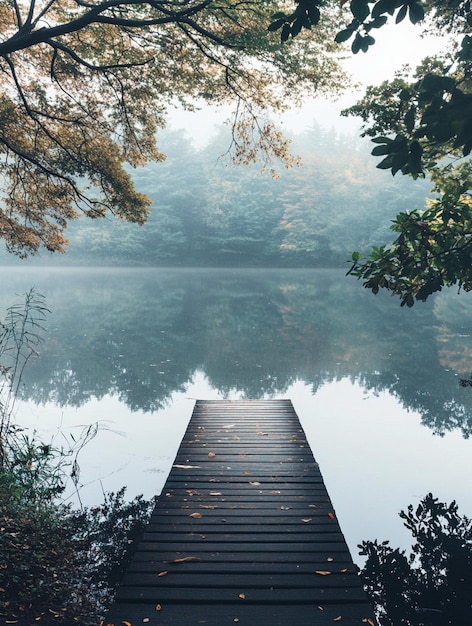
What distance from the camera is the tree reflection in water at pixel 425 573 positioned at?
352cm

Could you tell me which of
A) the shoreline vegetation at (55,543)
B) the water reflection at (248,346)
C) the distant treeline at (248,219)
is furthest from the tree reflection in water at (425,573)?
the distant treeline at (248,219)

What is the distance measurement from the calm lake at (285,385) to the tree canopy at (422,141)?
292 cm

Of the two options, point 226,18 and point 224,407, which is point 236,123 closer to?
point 226,18

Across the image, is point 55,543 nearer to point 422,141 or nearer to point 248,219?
point 422,141

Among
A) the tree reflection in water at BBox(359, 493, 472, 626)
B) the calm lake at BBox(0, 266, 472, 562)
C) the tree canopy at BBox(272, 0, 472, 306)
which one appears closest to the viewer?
the tree canopy at BBox(272, 0, 472, 306)

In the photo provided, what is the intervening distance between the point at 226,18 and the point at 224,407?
205 inches

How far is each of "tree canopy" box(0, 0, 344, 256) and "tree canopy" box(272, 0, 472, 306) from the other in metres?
1.20

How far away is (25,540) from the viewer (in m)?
3.68

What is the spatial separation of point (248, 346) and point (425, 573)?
1037 cm

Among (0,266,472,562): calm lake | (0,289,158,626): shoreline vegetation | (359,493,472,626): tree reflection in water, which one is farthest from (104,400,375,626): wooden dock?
(0,266,472,562): calm lake

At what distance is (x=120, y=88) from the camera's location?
6.86m

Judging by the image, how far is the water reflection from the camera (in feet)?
32.4

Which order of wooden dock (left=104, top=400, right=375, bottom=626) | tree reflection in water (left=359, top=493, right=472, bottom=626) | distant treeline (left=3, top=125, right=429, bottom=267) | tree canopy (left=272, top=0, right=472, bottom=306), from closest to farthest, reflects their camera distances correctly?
tree canopy (left=272, top=0, right=472, bottom=306) → wooden dock (left=104, top=400, right=375, bottom=626) → tree reflection in water (left=359, top=493, right=472, bottom=626) → distant treeline (left=3, top=125, right=429, bottom=267)

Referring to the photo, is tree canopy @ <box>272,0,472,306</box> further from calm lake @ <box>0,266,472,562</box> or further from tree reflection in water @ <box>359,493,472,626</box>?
calm lake @ <box>0,266,472,562</box>
